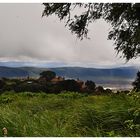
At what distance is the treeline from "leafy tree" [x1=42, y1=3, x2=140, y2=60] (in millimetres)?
579

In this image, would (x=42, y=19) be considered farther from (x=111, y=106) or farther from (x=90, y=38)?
(x=111, y=106)

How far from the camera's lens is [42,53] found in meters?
5.62

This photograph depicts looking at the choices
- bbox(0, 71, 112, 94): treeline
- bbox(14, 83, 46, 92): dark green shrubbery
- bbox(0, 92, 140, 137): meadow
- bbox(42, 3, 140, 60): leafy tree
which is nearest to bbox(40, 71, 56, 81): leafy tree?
bbox(0, 71, 112, 94): treeline

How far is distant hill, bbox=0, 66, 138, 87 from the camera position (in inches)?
218

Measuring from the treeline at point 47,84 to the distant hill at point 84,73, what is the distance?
0.08m

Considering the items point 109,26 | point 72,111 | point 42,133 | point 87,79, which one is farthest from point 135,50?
point 42,133

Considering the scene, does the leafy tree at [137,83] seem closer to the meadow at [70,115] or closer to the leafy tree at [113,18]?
the leafy tree at [113,18]

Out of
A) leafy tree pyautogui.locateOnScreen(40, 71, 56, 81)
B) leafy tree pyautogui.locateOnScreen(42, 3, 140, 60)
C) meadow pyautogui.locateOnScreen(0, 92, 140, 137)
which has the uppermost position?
leafy tree pyautogui.locateOnScreen(42, 3, 140, 60)

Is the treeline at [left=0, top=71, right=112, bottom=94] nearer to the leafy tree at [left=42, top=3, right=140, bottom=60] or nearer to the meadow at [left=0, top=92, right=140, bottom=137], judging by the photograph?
the meadow at [left=0, top=92, right=140, bottom=137]

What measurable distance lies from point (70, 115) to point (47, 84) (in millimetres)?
852

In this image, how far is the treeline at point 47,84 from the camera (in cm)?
576

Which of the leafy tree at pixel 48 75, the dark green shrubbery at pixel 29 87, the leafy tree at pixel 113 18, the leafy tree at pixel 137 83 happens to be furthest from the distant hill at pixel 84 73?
the leafy tree at pixel 113 18

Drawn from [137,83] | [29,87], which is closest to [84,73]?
[29,87]

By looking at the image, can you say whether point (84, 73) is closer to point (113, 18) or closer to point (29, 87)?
point (29, 87)
